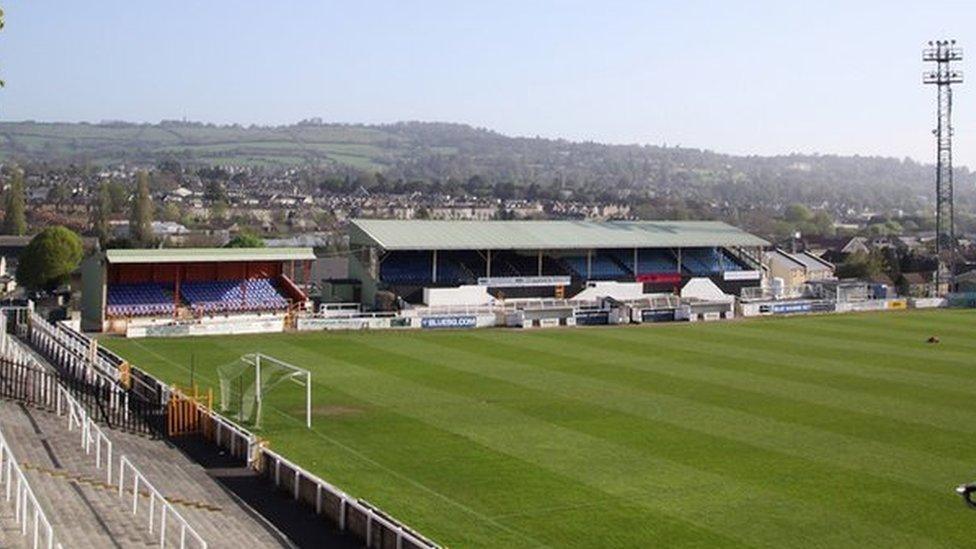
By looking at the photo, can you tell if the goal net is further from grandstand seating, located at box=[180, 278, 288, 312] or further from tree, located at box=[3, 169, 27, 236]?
tree, located at box=[3, 169, 27, 236]

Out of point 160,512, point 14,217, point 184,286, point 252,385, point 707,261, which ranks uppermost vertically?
point 14,217

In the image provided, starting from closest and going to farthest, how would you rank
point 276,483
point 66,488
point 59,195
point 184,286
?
point 66,488 → point 276,483 → point 184,286 → point 59,195

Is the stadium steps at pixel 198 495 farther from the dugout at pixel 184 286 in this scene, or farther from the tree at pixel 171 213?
the tree at pixel 171 213

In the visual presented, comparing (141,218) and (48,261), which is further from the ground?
(141,218)

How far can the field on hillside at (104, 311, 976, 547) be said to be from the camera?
2162 centimetres

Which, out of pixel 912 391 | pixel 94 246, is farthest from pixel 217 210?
pixel 912 391

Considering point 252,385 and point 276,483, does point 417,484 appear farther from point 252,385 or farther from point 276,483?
point 252,385

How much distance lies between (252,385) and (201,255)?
21577 mm

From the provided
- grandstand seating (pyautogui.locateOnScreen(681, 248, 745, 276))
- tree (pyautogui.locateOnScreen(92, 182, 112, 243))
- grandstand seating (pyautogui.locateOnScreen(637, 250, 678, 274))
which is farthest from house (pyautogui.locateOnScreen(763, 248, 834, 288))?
tree (pyautogui.locateOnScreen(92, 182, 112, 243))

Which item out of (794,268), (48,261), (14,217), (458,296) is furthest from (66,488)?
(14,217)

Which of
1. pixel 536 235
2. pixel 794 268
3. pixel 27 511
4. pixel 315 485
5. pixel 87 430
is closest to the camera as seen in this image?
pixel 27 511

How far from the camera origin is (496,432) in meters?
30.2

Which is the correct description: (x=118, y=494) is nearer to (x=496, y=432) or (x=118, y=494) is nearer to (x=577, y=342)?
(x=496, y=432)

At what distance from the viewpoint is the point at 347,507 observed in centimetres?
2012
